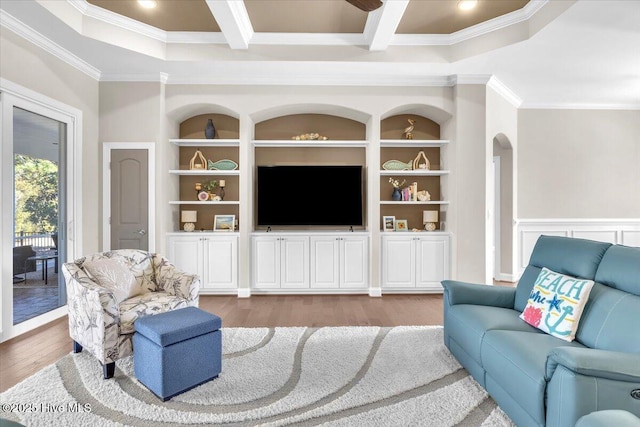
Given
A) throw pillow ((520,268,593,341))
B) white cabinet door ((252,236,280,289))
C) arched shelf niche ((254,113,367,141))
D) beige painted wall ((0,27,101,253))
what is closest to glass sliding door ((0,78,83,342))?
beige painted wall ((0,27,101,253))

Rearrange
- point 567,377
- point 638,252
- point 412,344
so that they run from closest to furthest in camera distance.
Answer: point 567,377, point 638,252, point 412,344

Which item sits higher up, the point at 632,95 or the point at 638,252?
the point at 632,95

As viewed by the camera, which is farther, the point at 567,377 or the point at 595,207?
the point at 595,207

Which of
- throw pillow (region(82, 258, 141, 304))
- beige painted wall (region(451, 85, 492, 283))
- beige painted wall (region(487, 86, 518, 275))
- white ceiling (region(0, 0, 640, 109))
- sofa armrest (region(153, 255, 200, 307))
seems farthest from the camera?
beige painted wall (region(487, 86, 518, 275))

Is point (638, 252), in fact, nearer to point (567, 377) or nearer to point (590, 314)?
point (590, 314)

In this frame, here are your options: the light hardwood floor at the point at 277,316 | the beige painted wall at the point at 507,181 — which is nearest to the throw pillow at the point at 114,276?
the light hardwood floor at the point at 277,316

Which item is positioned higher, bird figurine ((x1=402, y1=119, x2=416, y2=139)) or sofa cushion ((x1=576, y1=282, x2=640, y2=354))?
bird figurine ((x1=402, y1=119, x2=416, y2=139))

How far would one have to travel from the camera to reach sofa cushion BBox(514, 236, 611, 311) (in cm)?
226

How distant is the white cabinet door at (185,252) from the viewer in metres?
4.72

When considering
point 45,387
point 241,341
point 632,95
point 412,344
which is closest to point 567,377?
point 412,344

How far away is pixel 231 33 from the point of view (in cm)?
371

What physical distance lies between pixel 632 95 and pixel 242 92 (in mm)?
5861

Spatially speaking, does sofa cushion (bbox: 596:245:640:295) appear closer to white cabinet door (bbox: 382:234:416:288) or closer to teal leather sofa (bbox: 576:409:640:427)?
teal leather sofa (bbox: 576:409:640:427)

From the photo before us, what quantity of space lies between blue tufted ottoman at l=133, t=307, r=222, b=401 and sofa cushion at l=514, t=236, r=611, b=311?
2.29 meters
